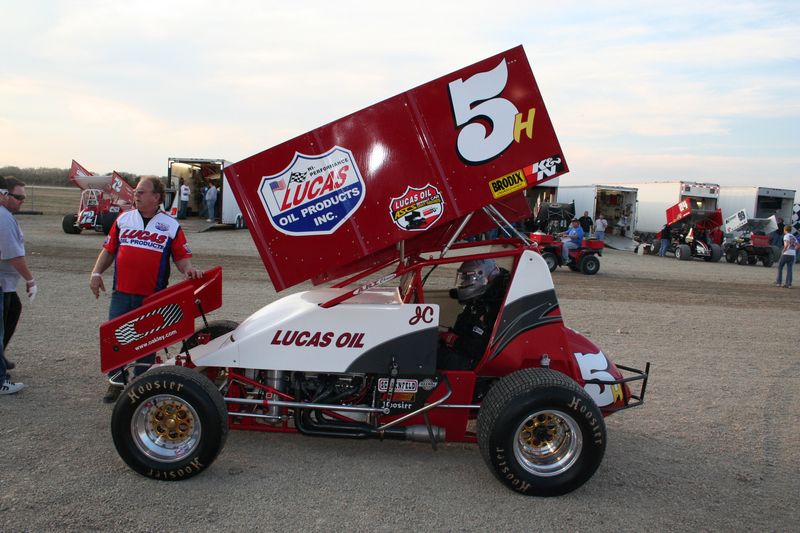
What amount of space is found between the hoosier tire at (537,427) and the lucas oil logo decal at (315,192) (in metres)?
1.62

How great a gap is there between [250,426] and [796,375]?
21.6 feet

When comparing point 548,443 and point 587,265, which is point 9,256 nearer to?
point 548,443

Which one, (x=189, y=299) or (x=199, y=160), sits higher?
(x=199, y=160)

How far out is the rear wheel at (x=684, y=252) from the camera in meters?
24.1

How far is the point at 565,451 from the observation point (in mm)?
4094

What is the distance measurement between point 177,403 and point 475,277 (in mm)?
2247

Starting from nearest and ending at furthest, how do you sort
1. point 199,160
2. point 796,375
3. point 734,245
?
point 796,375, point 734,245, point 199,160

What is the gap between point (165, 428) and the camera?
4.05 m

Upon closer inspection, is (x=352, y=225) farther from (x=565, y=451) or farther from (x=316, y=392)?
(x=565, y=451)

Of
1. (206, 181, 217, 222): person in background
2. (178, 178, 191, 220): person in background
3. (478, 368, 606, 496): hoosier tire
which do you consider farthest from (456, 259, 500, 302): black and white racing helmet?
(178, 178, 191, 220): person in background

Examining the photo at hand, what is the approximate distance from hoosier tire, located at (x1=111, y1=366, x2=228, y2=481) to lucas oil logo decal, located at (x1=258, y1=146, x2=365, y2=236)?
4.03ft

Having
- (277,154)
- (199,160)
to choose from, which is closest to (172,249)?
(277,154)

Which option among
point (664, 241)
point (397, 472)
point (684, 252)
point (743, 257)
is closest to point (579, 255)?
point (684, 252)

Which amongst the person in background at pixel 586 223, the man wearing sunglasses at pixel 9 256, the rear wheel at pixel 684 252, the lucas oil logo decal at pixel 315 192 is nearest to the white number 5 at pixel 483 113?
the lucas oil logo decal at pixel 315 192
